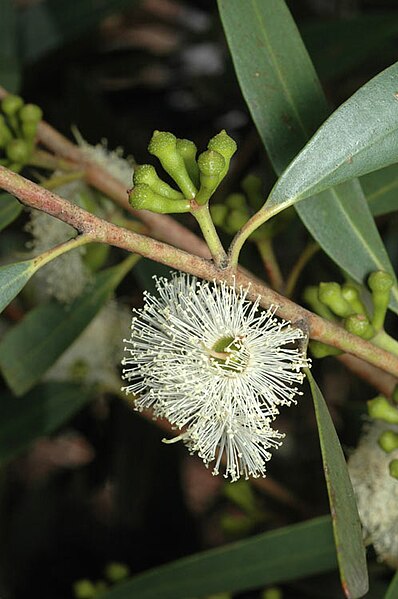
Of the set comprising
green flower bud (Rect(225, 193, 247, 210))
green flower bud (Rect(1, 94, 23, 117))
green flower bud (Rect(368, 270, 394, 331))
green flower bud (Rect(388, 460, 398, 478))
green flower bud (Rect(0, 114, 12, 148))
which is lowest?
green flower bud (Rect(388, 460, 398, 478))

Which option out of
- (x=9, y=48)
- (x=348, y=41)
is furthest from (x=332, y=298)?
(x=9, y=48)

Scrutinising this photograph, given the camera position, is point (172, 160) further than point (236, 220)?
No

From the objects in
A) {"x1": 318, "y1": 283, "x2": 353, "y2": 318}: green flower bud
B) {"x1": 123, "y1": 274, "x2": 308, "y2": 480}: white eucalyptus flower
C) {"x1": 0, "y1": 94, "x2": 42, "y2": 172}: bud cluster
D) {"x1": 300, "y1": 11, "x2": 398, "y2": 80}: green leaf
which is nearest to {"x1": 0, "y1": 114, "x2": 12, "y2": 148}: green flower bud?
{"x1": 0, "y1": 94, "x2": 42, "y2": 172}: bud cluster

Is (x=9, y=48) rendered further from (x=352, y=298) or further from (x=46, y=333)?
(x=352, y=298)

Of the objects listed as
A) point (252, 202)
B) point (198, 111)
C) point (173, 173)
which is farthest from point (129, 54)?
point (173, 173)

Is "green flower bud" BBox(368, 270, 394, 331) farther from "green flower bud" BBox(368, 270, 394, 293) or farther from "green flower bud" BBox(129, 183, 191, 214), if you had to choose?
"green flower bud" BBox(129, 183, 191, 214)

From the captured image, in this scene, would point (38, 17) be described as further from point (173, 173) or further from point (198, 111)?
point (173, 173)
